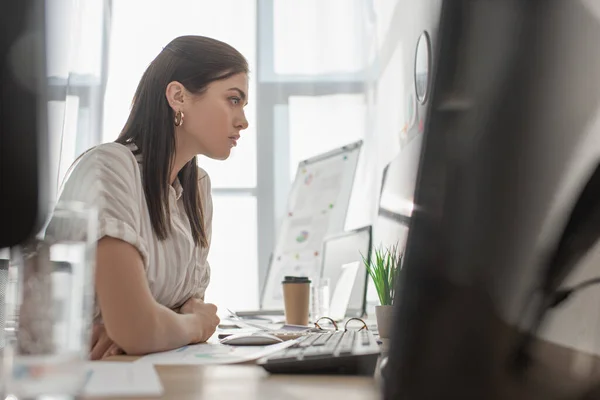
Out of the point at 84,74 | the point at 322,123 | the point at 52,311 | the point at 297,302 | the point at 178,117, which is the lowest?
the point at 297,302

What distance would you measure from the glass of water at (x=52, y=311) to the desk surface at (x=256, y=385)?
0.07 meters

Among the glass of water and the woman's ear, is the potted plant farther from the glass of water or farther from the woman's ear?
the glass of water

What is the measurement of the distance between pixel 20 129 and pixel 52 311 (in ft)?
0.76

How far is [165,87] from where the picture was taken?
4.91 feet

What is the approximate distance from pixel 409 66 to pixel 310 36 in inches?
54.7

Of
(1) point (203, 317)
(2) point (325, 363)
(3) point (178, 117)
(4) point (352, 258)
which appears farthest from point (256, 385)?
(4) point (352, 258)

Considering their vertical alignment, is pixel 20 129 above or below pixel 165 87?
below

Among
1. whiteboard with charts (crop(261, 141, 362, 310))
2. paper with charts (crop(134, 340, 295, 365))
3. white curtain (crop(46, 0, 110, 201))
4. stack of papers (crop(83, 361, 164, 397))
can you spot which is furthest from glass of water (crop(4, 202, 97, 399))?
white curtain (crop(46, 0, 110, 201))

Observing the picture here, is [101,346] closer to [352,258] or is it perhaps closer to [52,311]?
[52,311]

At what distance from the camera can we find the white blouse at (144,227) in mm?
1119

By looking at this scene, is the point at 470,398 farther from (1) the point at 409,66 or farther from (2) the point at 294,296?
(1) the point at 409,66

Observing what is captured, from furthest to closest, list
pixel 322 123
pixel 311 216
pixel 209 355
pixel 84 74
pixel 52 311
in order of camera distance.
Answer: pixel 322 123 → pixel 84 74 → pixel 311 216 → pixel 209 355 → pixel 52 311

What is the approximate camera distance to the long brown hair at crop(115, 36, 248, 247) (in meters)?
1.41

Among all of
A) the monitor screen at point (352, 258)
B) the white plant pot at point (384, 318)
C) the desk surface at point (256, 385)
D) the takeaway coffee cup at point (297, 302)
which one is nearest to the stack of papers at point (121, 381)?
the desk surface at point (256, 385)
